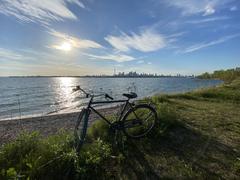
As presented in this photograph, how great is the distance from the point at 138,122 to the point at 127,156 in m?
1.12

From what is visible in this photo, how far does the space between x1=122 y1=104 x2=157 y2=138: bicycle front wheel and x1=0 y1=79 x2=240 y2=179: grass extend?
0.64ft

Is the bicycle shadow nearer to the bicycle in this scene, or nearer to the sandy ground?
the bicycle

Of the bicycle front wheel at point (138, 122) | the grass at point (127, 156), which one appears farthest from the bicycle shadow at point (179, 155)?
the bicycle front wheel at point (138, 122)

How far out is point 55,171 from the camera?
3.24 metres

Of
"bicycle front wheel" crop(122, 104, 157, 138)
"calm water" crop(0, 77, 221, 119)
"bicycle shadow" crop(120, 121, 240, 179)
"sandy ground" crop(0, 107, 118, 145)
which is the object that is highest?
"bicycle front wheel" crop(122, 104, 157, 138)

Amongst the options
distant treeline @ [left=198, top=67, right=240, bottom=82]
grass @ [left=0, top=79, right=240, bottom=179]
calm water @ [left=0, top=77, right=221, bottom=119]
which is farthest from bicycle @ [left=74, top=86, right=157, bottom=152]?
distant treeline @ [left=198, top=67, right=240, bottom=82]

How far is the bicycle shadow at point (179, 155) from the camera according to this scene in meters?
3.50

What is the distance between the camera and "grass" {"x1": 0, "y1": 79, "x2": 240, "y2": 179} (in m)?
3.27

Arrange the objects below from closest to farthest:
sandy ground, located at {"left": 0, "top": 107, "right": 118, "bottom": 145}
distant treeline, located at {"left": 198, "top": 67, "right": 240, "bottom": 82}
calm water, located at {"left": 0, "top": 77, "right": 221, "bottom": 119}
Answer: sandy ground, located at {"left": 0, "top": 107, "right": 118, "bottom": 145} → calm water, located at {"left": 0, "top": 77, "right": 221, "bottom": 119} → distant treeline, located at {"left": 198, "top": 67, "right": 240, "bottom": 82}

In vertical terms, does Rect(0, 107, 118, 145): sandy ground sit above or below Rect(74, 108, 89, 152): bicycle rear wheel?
below

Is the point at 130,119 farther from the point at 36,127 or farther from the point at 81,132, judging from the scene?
the point at 36,127

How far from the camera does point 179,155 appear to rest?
4090mm

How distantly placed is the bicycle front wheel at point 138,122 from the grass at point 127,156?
7.7 inches

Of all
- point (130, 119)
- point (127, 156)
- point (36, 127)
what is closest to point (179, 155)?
point (127, 156)
